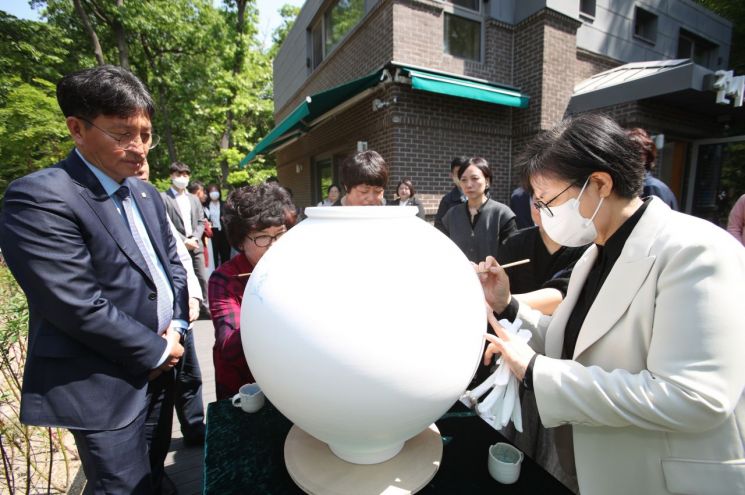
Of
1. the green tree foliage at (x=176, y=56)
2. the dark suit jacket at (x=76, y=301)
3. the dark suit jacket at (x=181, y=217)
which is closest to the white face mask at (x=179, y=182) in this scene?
the dark suit jacket at (x=181, y=217)

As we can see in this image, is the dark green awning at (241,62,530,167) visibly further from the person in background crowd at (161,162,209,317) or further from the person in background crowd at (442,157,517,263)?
the person in background crowd at (442,157,517,263)

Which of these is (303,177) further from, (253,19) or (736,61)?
(736,61)

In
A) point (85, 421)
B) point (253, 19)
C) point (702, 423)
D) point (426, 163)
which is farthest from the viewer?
point (253, 19)

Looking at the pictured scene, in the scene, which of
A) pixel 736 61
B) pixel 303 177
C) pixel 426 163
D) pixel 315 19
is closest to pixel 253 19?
pixel 315 19

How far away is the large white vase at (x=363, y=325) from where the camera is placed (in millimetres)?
664

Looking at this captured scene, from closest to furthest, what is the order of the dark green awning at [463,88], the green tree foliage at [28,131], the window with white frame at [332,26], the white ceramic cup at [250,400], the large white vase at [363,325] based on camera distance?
1. the large white vase at [363,325]
2. the white ceramic cup at [250,400]
3. the dark green awning at [463,88]
4. the window with white frame at [332,26]
5. the green tree foliage at [28,131]

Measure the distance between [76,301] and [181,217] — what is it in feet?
11.6

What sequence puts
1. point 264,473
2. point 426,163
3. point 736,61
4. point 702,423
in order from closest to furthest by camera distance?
point 702,423 < point 264,473 < point 426,163 < point 736,61

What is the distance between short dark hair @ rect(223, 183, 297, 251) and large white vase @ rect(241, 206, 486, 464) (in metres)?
0.71

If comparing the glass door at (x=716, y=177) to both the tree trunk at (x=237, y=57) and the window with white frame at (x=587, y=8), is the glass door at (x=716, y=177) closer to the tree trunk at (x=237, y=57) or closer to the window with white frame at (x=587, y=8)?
the window with white frame at (x=587, y=8)

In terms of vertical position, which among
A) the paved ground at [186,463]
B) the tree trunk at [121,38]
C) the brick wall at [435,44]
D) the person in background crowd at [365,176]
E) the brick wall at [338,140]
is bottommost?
the paved ground at [186,463]

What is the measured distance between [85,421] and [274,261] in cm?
92

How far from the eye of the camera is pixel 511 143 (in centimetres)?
671

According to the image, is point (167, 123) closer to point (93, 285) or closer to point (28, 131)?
point (28, 131)
